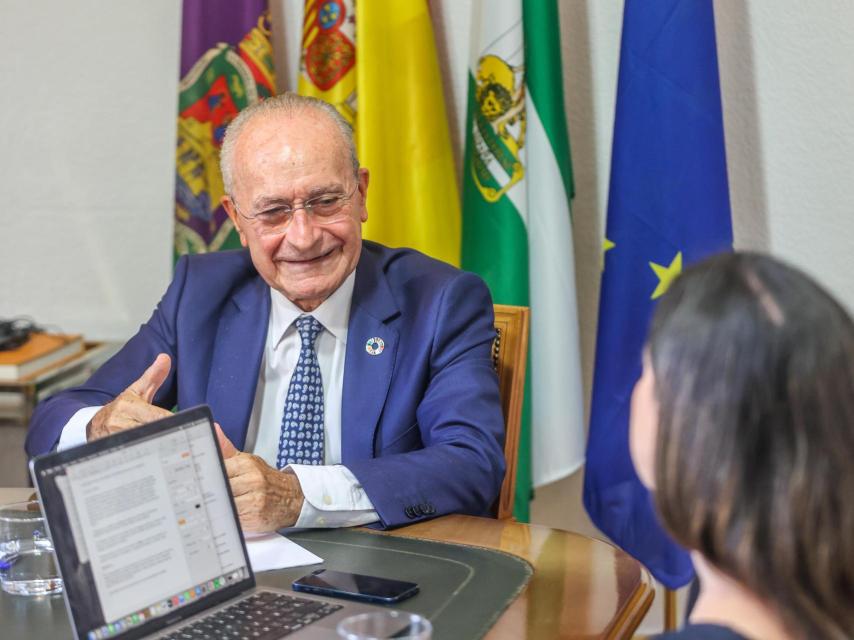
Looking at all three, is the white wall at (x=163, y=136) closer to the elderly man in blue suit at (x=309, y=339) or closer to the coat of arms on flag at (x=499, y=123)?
the coat of arms on flag at (x=499, y=123)

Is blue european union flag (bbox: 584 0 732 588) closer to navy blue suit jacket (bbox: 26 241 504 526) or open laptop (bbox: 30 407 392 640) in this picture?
navy blue suit jacket (bbox: 26 241 504 526)

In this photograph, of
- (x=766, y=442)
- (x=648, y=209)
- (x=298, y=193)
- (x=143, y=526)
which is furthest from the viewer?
(x=648, y=209)

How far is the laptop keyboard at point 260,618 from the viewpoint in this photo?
1.30 m

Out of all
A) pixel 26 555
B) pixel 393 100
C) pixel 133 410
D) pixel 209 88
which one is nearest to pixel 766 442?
pixel 26 555

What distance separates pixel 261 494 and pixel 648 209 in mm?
1533

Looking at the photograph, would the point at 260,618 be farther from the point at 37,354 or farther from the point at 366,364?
the point at 37,354

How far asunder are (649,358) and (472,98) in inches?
84.8

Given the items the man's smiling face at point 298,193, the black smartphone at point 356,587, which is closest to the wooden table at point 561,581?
the black smartphone at point 356,587

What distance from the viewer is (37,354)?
3.03 m

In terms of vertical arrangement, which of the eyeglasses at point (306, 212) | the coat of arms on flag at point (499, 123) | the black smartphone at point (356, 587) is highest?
the coat of arms on flag at point (499, 123)

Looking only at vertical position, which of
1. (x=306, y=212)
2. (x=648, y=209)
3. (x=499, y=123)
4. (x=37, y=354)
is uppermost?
(x=499, y=123)

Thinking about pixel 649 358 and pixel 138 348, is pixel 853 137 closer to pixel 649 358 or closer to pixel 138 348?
pixel 138 348

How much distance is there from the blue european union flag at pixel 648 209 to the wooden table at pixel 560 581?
1.15 meters

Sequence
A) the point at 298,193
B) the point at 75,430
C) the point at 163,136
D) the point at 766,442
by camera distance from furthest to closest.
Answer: the point at 163,136 < the point at 298,193 < the point at 75,430 < the point at 766,442
